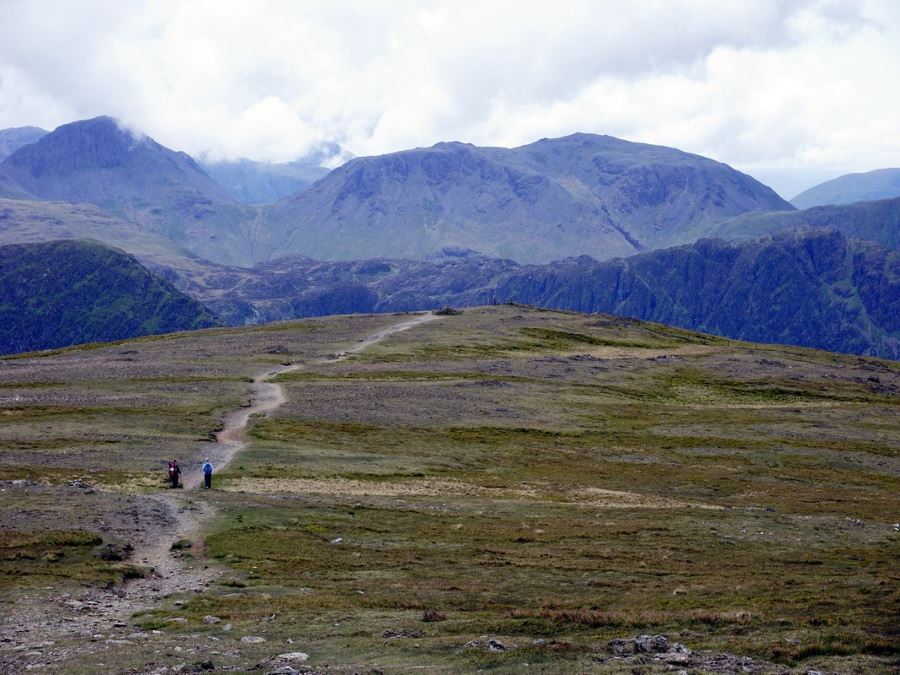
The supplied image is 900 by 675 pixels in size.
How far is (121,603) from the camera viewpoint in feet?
110

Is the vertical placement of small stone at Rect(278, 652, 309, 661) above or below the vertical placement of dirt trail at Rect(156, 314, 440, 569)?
above

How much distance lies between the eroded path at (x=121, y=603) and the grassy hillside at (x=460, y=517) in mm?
300

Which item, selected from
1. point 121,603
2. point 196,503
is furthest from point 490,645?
point 196,503

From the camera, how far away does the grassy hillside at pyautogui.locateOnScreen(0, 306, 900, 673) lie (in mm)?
27969

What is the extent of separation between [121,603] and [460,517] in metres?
25.4

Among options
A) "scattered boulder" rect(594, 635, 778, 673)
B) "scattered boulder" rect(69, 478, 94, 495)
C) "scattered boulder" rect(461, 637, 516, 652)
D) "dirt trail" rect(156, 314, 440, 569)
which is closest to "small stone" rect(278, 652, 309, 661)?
"scattered boulder" rect(461, 637, 516, 652)

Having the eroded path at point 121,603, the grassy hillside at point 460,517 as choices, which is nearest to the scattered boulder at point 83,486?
the grassy hillside at point 460,517

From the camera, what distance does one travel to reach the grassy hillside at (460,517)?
27969 mm

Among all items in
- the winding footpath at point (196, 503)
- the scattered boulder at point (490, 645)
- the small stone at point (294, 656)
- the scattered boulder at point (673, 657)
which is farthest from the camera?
the winding footpath at point (196, 503)

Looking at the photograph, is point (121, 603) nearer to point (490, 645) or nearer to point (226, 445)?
point (490, 645)

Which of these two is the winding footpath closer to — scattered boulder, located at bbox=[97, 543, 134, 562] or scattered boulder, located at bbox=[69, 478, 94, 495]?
scattered boulder, located at bbox=[97, 543, 134, 562]

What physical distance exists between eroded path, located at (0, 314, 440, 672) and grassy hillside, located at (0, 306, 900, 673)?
0.30 m

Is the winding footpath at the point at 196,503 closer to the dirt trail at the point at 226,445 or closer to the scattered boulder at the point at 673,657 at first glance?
the dirt trail at the point at 226,445

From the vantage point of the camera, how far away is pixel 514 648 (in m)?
26.2
